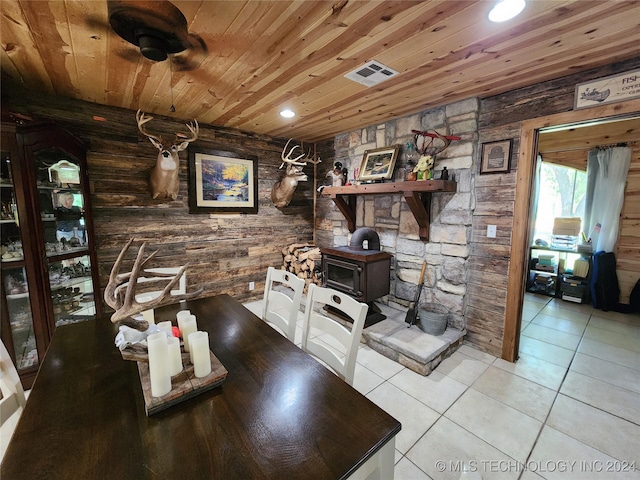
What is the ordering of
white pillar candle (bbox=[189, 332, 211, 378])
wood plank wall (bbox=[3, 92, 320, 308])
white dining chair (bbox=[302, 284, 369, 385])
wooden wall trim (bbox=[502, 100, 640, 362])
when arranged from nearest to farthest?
white pillar candle (bbox=[189, 332, 211, 378]) → white dining chair (bbox=[302, 284, 369, 385]) → wooden wall trim (bbox=[502, 100, 640, 362]) → wood plank wall (bbox=[3, 92, 320, 308])

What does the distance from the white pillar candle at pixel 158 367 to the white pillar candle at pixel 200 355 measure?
100 mm

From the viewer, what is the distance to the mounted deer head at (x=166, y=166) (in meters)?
2.77

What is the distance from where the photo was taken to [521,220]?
235cm

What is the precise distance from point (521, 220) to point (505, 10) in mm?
1615

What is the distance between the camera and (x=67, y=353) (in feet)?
4.29

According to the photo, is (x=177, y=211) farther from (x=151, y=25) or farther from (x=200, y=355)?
(x=200, y=355)

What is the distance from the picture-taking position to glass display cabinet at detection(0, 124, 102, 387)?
2.02 meters

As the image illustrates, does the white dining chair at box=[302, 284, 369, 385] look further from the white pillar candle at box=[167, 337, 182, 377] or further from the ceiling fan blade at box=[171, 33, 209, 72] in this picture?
the ceiling fan blade at box=[171, 33, 209, 72]

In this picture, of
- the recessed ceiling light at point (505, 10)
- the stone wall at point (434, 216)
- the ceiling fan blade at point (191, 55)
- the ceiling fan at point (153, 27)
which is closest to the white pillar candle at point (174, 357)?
the ceiling fan at point (153, 27)

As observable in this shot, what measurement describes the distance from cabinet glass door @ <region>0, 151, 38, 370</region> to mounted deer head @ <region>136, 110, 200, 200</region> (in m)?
1.04

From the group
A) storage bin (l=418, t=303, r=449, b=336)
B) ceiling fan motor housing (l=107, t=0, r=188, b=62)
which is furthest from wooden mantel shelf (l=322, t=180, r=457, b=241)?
ceiling fan motor housing (l=107, t=0, r=188, b=62)

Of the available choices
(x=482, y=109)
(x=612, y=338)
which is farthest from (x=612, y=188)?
(x=482, y=109)

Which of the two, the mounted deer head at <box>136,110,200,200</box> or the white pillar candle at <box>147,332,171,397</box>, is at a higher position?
the mounted deer head at <box>136,110,200,200</box>

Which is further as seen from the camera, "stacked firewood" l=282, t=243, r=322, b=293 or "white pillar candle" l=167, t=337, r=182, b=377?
"stacked firewood" l=282, t=243, r=322, b=293
